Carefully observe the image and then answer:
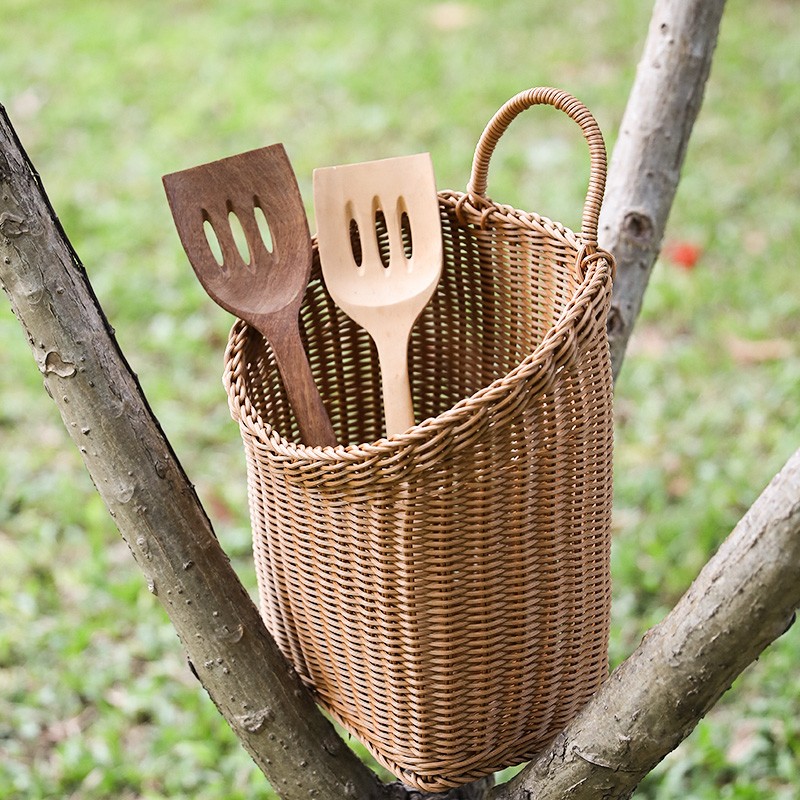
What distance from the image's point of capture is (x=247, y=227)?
1.06 metres

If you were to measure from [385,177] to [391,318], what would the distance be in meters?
0.15

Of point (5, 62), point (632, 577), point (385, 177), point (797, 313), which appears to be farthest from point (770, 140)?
point (5, 62)

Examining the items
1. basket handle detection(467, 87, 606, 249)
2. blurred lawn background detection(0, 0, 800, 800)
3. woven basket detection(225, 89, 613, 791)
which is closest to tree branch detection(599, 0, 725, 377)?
woven basket detection(225, 89, 613, 791)

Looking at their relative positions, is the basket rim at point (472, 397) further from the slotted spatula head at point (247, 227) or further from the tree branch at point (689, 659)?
the tree branch at point (689, 659)

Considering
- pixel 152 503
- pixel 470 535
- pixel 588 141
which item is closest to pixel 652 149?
pixel 588 141

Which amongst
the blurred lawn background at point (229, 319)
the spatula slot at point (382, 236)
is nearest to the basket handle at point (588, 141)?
the spatula slot at point (382, 236)

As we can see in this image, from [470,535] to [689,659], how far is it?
20 cm

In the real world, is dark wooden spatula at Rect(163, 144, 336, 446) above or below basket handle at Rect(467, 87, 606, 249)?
below

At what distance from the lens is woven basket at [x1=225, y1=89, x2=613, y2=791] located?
0.84 metres

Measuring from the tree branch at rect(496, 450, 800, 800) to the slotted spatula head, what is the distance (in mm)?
472

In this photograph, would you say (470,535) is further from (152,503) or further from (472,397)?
(152,503)

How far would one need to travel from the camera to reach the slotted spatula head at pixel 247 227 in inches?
39.9

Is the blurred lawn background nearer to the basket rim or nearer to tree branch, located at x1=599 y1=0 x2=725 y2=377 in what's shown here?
tree branch, located at x1=599 y1=0 x2=725 y2=377

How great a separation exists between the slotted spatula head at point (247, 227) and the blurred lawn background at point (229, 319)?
2.81 ft
